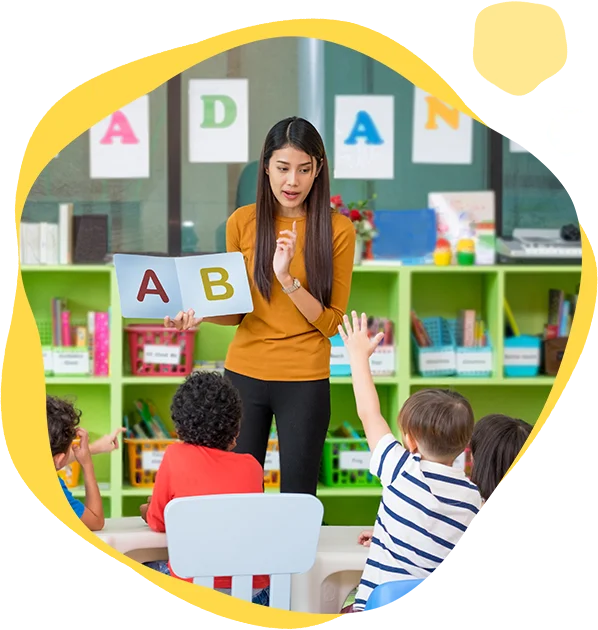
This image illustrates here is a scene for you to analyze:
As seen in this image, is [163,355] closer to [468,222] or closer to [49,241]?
[49,241]

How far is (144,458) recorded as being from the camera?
3402mm

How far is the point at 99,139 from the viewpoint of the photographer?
349cm

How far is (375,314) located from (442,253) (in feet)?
1.25

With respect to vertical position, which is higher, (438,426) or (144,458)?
(438,426)

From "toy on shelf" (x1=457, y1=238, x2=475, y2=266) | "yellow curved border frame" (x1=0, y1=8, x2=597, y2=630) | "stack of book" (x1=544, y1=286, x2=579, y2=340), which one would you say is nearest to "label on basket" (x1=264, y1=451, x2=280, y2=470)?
"toy on shelf" (x1=457, y1=238, x2=475, y2=266)

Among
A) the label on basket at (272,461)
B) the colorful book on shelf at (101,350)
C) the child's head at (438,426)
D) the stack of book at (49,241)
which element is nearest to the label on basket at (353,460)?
the label on basket at (272,461)

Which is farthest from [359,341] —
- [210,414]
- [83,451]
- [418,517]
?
[83,451]

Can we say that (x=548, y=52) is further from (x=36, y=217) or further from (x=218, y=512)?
(x=36, y=217)

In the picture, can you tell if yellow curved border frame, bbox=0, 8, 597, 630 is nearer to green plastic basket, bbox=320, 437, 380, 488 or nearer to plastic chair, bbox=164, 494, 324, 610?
plastic chair, bbox=164, 494, 324, 610

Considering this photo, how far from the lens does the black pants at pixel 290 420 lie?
6.57 feet

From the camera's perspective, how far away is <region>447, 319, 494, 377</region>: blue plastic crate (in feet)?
11.4

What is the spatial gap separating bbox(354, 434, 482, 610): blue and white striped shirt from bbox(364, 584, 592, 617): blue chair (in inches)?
7.6

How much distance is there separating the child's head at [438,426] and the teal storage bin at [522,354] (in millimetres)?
1894

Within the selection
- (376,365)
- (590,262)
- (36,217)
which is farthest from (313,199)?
(36,217)
